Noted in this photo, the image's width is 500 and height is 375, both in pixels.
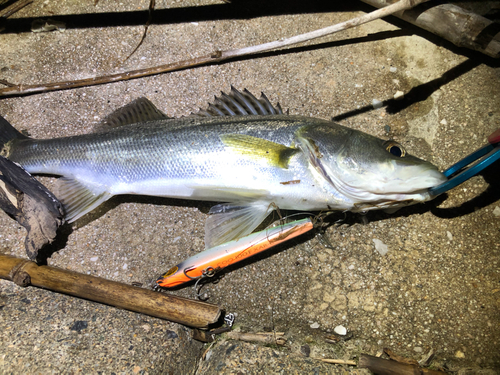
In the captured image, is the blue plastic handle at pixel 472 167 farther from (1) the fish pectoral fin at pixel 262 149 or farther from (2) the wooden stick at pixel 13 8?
(2) the wooden stick at pixel 13 8

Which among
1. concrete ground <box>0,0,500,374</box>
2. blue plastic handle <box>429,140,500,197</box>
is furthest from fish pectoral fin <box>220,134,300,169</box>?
blue plastic handle <box>429,140,500,197</box>

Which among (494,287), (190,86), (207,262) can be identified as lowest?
(494,287)

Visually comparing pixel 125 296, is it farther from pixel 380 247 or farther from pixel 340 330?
pixel 380 247

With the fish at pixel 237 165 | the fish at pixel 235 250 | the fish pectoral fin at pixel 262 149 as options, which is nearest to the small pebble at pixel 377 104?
the fish at pixel 237 165

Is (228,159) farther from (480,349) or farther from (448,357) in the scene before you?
(480,349)

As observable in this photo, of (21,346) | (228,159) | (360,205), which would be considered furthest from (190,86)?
(21,346)

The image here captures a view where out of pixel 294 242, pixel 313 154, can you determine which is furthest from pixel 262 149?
pixel 294 242
